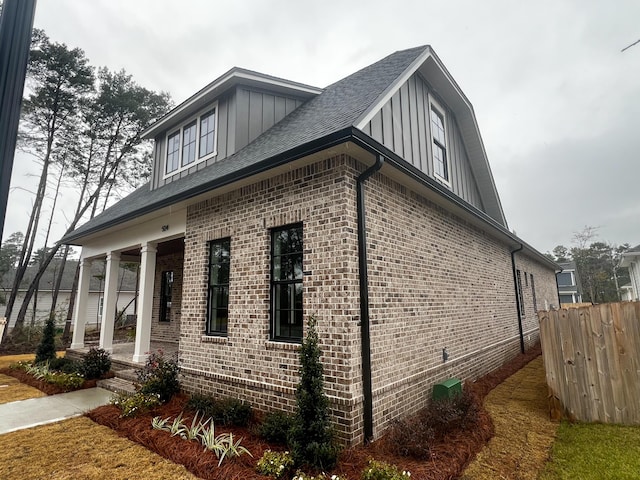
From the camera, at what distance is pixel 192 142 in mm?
9234

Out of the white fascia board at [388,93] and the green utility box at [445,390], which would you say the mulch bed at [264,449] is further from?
the white fascia board at [388,93]

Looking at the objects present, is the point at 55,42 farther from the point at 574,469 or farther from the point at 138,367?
the point at 574,469

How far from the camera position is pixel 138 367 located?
309 inches

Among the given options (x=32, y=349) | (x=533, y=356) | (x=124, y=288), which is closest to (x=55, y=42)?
(x=32, y=349)

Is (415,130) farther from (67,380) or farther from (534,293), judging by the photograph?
(534,293)

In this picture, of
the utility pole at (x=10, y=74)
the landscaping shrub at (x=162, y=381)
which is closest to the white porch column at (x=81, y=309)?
the landscaping shrub at (x=162, y=381)

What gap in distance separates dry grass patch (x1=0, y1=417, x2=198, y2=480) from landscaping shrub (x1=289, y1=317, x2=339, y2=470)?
1212 mm

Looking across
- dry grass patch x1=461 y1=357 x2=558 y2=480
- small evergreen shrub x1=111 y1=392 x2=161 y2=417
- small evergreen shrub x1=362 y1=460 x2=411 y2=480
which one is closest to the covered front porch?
small evergreen shrub x1=111 y1=392 x2=161 y2=417

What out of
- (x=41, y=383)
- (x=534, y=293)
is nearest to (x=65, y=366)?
(x=41, y=383)

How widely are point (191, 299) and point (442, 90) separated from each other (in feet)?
25.8

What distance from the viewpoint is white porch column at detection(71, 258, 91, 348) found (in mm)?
10930

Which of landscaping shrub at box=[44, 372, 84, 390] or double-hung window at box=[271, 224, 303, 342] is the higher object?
double-hung window at box=[271, 224, 303, 342]

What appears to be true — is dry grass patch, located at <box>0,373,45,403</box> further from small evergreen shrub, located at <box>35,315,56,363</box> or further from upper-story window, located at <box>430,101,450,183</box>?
upper-story window, located at <box>430,101,450,183</box>

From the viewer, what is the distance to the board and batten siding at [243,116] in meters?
8.00
